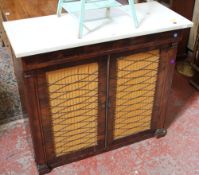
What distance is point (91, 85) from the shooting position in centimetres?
162

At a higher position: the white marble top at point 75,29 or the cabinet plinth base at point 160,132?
the white marble top at point 75,29

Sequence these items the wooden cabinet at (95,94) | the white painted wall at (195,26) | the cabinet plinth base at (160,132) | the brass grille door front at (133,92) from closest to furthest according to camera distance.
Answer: the wooden cabinet at (95,94) < the brass grille door front at (133,92) < the cabinet plinth base at (160,132) < the white painted wall at (195,26)

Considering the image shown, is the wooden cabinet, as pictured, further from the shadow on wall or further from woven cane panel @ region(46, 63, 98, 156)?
the shadow on wall

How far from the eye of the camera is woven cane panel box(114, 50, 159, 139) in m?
1.67

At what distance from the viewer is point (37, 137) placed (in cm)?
164

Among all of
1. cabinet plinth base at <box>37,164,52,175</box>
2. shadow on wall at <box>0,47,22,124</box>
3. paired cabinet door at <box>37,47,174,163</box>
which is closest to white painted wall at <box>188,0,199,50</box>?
paired cabinet door at <box>37,47,174,163</box>

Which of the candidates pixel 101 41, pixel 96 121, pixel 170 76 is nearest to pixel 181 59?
pixel 170 76

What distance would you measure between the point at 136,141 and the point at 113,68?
2.07 ft

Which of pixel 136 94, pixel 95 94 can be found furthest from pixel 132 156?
pixel 95 94

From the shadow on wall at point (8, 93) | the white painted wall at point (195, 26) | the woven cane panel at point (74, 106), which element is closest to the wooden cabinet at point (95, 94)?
the woven cane panel at point (74, 106)

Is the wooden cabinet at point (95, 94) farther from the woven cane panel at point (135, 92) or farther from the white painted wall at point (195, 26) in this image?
the white painted wall at point (195, 26)

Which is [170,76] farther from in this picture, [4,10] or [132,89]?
[4,10]

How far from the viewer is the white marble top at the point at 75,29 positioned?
138 centimetres

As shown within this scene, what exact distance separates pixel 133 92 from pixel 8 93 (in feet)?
2.85
